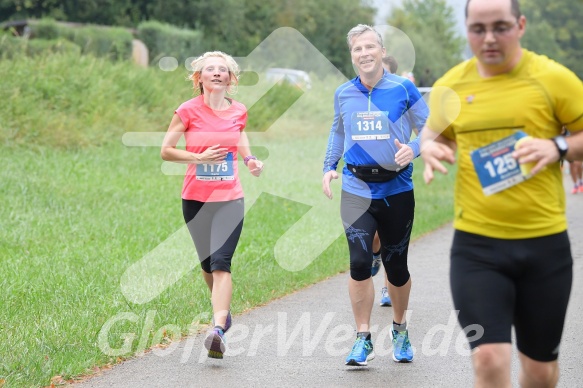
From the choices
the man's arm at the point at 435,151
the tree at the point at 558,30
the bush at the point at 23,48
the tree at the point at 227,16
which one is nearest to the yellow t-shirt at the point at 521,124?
the man's arm at the point at 435,151

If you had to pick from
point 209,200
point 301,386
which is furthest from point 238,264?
point 301,386

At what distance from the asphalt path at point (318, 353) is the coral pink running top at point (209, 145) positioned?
1.12 metres

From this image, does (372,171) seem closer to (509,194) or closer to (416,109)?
(416,109)

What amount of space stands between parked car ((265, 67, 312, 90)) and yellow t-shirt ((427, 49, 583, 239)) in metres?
27.9

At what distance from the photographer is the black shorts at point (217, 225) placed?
6.91 metres

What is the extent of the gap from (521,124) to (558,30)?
120405mm

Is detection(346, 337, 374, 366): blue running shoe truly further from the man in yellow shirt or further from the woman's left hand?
the man in yellow shirt

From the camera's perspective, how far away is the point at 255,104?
27.4m

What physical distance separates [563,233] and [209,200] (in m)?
3.14

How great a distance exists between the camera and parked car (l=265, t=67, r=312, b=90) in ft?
108

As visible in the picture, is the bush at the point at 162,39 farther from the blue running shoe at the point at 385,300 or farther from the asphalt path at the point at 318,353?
the asphalt path at the point at 318,353

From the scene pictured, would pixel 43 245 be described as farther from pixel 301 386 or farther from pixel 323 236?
pixel 301 386

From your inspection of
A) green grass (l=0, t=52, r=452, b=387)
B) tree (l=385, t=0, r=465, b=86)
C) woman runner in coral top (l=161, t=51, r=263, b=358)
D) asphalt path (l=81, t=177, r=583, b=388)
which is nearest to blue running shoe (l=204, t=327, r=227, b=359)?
asphalt path (l=81, t=177, r=583, b=388)

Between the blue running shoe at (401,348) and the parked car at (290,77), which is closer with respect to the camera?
the blue running shoe at (401,348)
